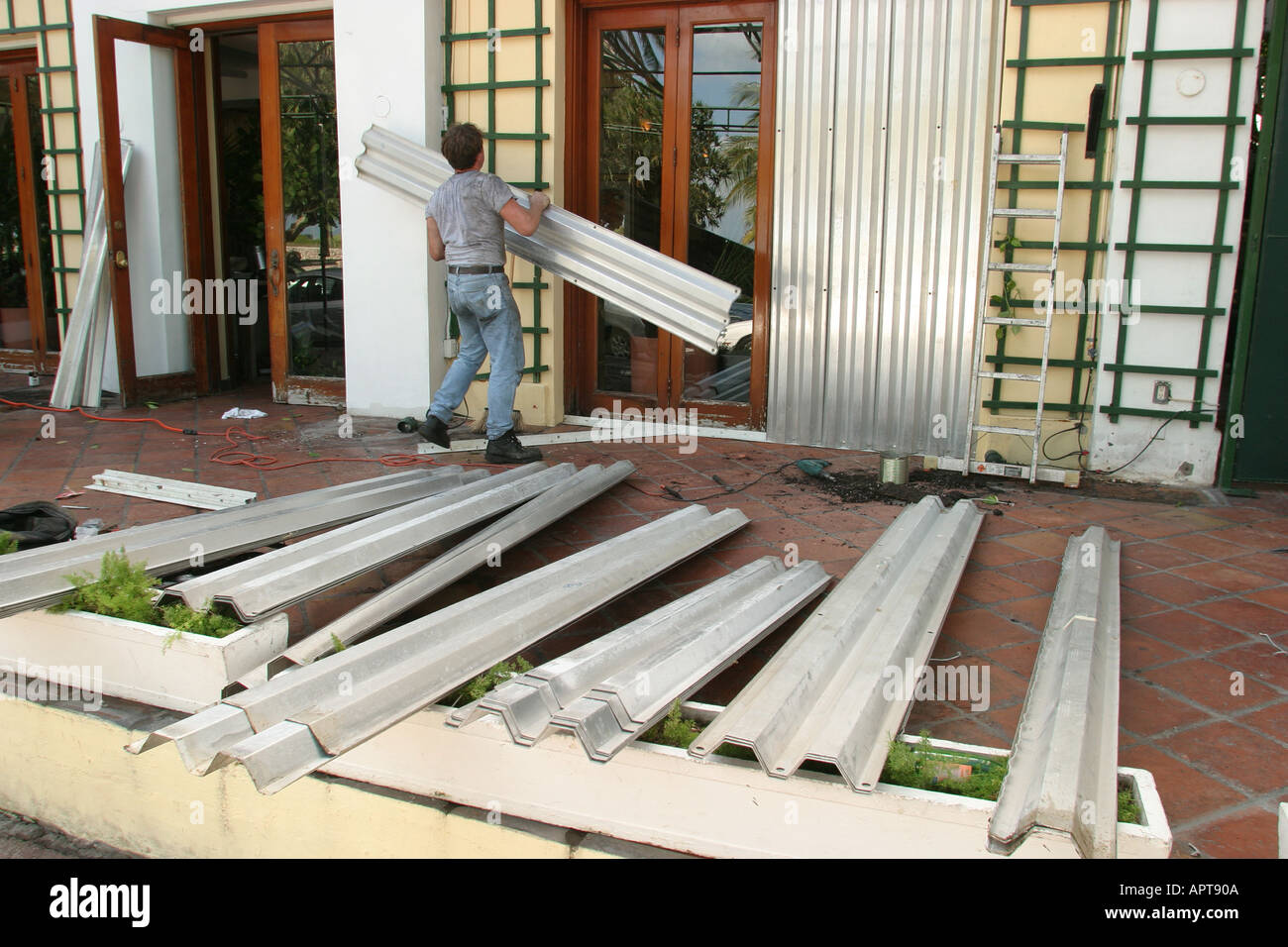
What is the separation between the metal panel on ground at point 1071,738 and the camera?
1955 mm

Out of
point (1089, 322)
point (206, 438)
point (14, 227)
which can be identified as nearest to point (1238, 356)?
point (1089, 322)

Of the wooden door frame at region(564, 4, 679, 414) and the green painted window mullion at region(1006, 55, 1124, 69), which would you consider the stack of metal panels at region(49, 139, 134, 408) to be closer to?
the wooden door frame at region(564, 4, 679, 414)

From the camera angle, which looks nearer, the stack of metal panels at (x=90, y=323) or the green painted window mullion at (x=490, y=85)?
the green painted window mullion at (x=490, y=85)

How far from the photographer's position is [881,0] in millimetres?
5844

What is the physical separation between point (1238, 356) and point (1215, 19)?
5.64 feet

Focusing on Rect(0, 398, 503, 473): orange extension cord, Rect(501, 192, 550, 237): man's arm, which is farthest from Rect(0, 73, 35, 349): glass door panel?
Rect(501, 192, 550, 237): man's arm

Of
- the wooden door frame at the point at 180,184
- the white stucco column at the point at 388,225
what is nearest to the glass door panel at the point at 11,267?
the wooden door frame at the point at 180,184

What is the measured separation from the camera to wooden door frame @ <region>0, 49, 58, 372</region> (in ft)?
28.7

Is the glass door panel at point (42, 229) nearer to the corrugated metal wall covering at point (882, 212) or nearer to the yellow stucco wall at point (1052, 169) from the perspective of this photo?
the corrugated metal wall covering at point (882, 212)

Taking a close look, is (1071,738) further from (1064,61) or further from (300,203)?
(300,203)

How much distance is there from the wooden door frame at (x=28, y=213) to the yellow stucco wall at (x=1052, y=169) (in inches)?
310

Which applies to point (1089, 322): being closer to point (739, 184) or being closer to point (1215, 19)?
point (1215, 19)

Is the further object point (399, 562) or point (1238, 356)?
point (1238, 356)

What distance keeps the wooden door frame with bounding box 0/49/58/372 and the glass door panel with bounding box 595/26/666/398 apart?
529cm
